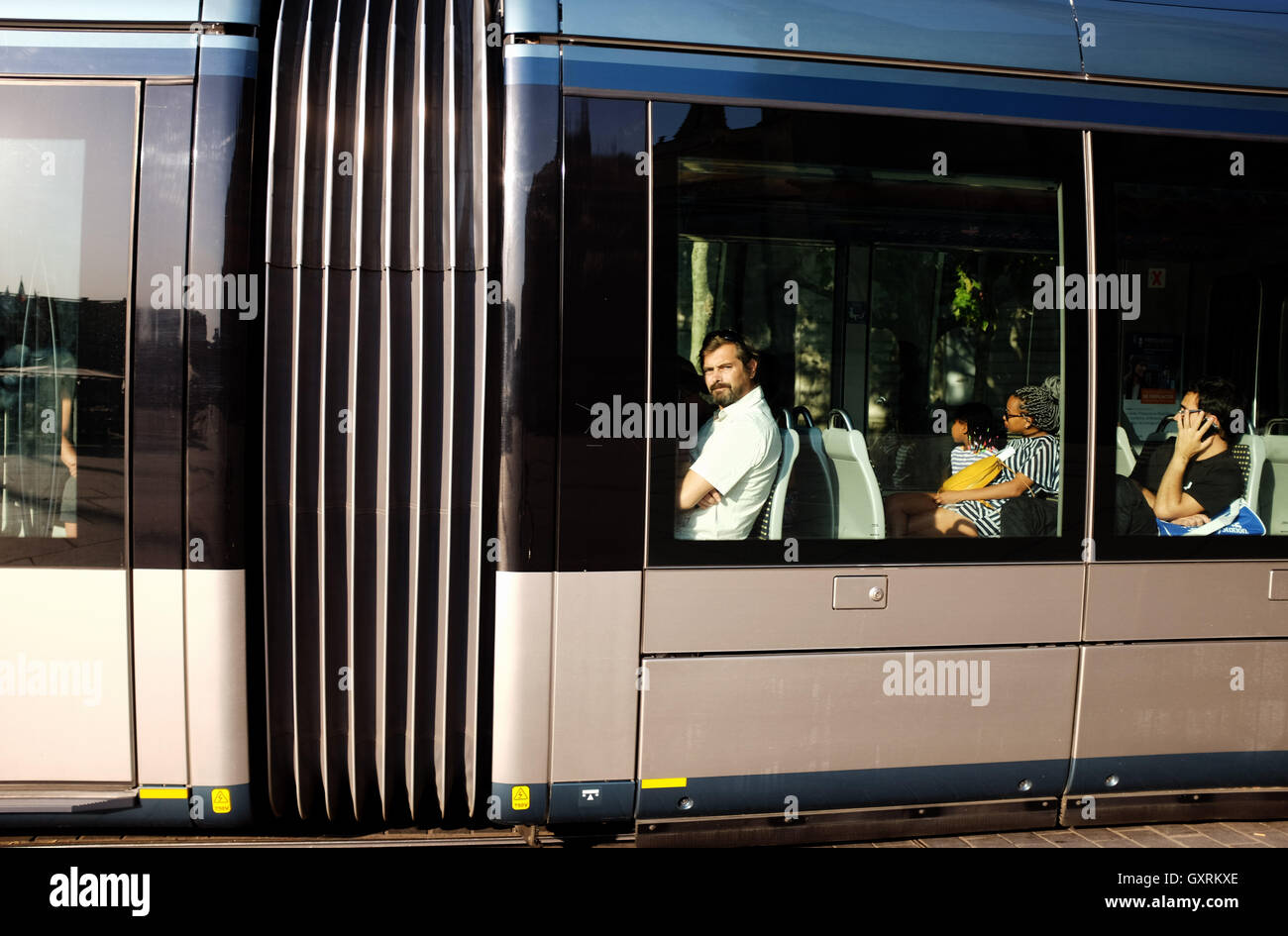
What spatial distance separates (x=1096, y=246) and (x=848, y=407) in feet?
3.96

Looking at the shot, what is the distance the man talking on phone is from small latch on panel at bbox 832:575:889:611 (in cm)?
122

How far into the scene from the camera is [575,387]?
351cm

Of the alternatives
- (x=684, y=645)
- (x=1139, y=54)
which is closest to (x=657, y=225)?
(x=684, y=645)

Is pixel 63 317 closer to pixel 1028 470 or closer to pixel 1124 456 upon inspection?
pixel 1028 470

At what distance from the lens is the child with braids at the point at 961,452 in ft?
12.5

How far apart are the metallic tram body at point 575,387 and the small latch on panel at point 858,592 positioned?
3 cm

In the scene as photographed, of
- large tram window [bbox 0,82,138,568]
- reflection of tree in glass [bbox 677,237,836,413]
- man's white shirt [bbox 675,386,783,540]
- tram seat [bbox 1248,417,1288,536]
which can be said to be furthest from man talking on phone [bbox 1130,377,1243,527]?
large tram window [bbox 0,82,138,568]

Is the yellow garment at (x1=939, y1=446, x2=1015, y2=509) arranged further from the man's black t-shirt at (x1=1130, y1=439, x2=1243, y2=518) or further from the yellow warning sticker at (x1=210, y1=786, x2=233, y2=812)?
the yellow warning sticker at (x1=210, y1=786, x2=233, y2=812)

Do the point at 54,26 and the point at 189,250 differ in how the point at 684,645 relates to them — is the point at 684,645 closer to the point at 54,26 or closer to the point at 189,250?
the point at 189,250

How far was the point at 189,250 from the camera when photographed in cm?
343

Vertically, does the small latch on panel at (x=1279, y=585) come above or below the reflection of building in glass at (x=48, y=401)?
below

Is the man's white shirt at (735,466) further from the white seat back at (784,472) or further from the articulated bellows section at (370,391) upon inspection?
the articulated bellows section at (370,391)

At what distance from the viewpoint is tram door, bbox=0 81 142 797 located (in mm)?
3428

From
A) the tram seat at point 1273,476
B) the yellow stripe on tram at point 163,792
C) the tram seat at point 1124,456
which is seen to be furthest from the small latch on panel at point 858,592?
the yellow stripe on tram at point 163,792
